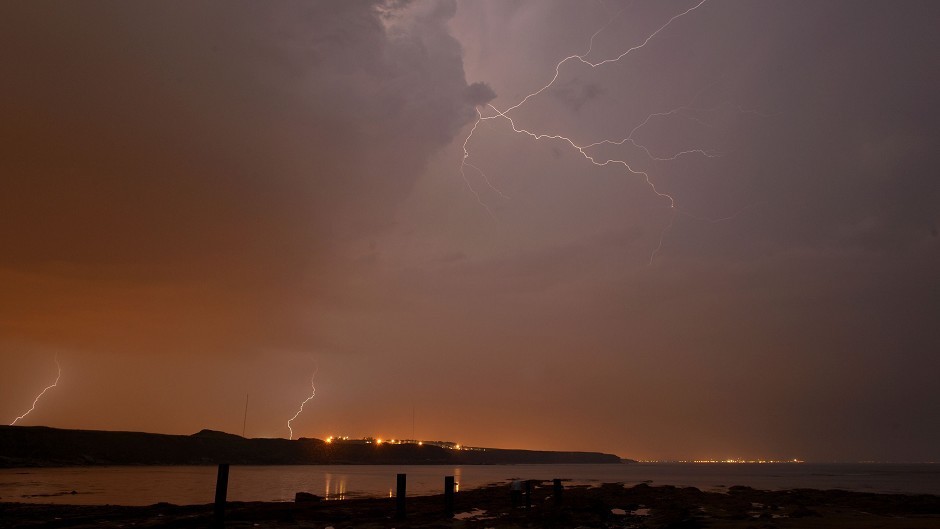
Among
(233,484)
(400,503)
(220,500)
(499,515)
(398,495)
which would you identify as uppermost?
(220,500)

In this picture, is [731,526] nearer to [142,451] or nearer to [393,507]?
[393,507]

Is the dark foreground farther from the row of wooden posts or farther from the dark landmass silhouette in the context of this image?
the dark landmass silhouette

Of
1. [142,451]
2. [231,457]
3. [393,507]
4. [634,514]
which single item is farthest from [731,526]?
[231,457]

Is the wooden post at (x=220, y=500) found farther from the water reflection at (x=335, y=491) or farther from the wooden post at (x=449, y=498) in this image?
the water reflection at (x=335, y=491)

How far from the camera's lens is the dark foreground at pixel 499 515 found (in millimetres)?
22000

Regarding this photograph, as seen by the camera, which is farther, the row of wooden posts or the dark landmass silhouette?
the dark landmass silhouette

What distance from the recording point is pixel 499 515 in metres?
26.4

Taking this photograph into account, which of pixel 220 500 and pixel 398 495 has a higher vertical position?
pixel 220 500

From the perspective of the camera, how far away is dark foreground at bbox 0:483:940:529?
72.2ft

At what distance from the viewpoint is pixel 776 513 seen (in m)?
27.5

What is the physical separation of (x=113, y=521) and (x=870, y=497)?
145 feet

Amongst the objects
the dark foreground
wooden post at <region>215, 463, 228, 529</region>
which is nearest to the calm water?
the dark foreground

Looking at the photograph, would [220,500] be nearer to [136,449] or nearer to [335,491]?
[335,491]

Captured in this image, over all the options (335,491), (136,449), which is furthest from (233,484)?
(136,449)
